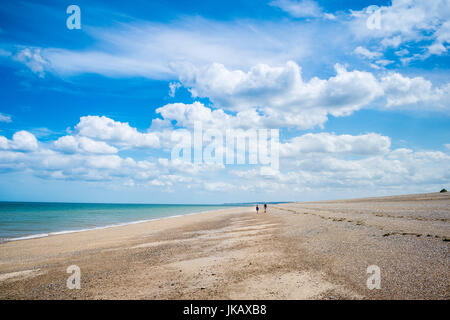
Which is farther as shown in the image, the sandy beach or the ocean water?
the ocean water

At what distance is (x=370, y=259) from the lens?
1254 cm

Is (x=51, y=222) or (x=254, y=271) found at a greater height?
(x=254, y=271)
